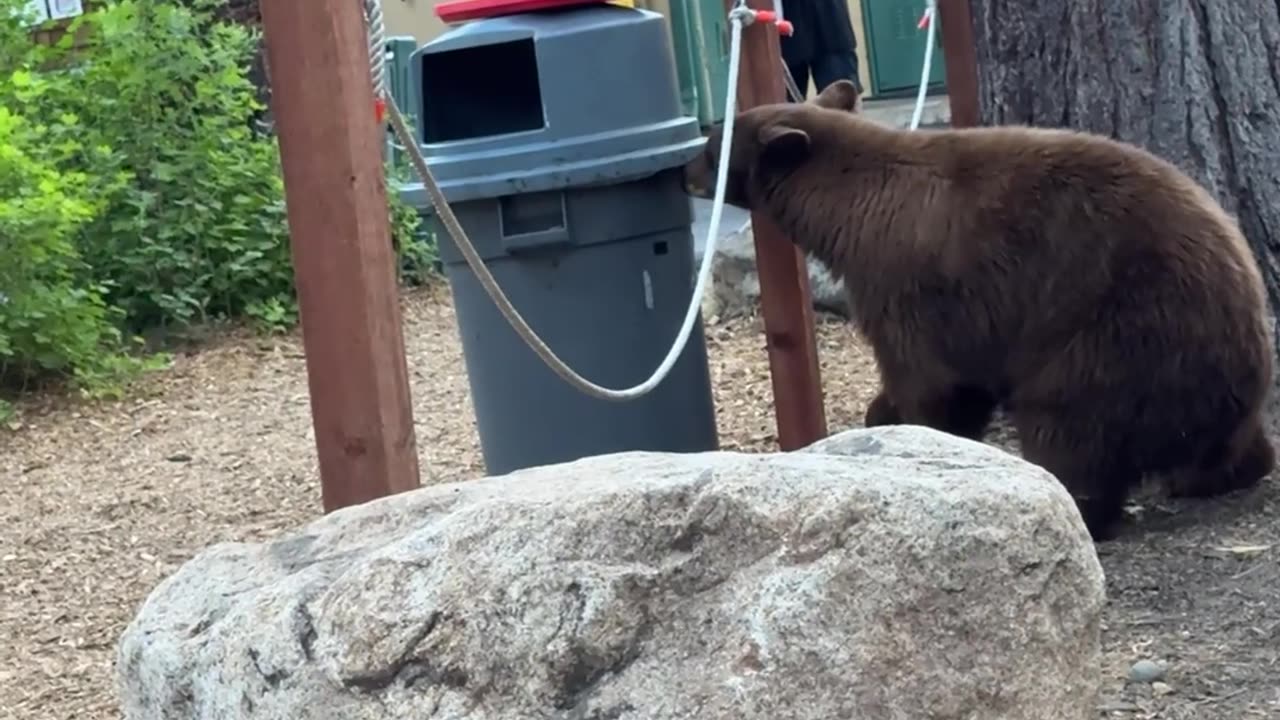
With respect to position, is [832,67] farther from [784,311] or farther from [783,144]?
[783,144]

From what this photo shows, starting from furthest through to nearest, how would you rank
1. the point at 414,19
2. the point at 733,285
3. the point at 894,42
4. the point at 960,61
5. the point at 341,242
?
the point at 414,19
the point at 894,42
the point at 733,285
the point at 960,61
the point at 341,242

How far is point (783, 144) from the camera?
202 inches

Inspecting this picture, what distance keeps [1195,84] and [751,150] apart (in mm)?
1308

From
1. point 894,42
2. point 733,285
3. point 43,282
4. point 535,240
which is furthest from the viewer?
point 894,42

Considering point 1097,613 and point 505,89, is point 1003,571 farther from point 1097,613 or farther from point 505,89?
point 505,89

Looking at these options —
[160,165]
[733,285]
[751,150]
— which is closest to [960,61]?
[751,150]

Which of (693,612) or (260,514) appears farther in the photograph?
(260,514)

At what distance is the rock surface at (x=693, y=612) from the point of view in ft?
8.20

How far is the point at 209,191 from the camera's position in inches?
371

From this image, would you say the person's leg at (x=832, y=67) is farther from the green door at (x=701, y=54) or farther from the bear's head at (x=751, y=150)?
the bear's head at (x=751, y=150)

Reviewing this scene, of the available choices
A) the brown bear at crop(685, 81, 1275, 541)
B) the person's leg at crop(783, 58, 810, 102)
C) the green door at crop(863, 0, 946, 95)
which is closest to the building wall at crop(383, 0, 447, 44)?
the green door at crop(863, 0, 946, 95)

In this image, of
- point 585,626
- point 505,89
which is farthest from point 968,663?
point 505,89

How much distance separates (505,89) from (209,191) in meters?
4.26

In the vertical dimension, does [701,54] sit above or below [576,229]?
below
